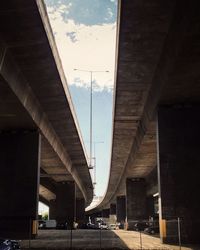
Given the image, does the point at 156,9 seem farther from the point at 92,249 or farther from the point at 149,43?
the point at 92,249

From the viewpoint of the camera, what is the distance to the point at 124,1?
58.7ft

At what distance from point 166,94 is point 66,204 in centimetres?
4774

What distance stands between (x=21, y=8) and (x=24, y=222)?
19.2 m

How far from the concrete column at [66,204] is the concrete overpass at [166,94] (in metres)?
32.6

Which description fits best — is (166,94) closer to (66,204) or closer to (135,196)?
(135,196)

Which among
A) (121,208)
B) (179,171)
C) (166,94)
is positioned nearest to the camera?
(166,94)

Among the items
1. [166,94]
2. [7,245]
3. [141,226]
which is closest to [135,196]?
[141,226]

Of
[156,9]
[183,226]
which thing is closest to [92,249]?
[183,226]

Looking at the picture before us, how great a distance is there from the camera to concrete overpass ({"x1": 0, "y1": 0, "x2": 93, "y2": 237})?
64.5 ft

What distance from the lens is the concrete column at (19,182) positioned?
32.1 metres

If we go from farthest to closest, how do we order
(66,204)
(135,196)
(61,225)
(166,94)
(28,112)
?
(66,204) → (61,225) → (135,196) → (28,112) → (166,94)

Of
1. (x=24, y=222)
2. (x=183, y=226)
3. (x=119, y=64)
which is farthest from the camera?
(x=24, y=222)

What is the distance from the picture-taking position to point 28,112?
2886cm

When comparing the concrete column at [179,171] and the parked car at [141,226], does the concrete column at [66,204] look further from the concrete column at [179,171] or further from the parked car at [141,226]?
the concrete column at [179,171]
